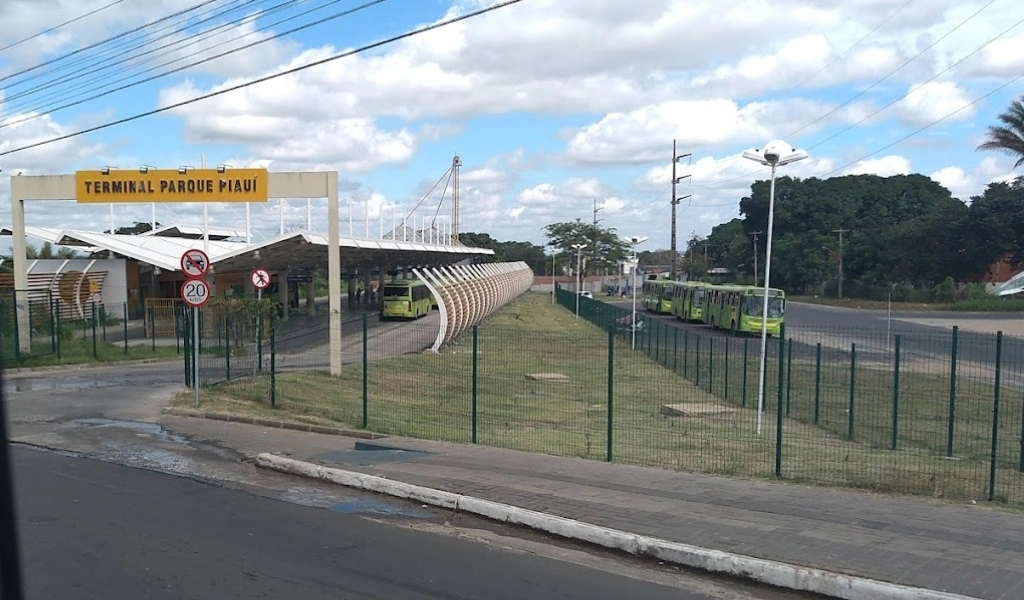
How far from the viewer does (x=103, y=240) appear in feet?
147

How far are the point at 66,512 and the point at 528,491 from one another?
486 cm

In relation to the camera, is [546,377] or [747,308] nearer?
[546,377]

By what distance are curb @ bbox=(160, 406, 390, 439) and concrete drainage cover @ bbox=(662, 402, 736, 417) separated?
5999 millimetres

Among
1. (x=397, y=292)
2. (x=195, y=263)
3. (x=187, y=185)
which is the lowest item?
(x=397, y=292)

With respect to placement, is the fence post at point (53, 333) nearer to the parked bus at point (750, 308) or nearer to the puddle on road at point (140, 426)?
the puddle on road at point (140, 426)

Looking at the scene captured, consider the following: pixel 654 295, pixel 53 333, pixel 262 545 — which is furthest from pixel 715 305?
pixel 262 545

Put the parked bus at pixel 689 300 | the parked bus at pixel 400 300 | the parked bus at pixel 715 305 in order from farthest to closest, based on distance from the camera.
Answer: the parked bus at pixel 689 300 < the parked bus at pixel 400 300 < the parked bus at pixel 715 305

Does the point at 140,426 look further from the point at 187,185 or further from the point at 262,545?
the point at 187,185

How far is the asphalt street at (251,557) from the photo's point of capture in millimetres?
6941

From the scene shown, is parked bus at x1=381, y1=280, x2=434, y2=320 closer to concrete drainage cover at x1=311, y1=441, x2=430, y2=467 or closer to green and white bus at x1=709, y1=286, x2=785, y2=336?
green and white bus at x1=709, y1=286, x2=785, y2=336

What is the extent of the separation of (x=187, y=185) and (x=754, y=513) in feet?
69.3

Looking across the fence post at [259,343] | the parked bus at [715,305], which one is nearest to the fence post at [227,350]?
the fence post at [259,343]

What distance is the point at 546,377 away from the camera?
727 inches

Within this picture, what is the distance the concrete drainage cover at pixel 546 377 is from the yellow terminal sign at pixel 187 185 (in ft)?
37.5
